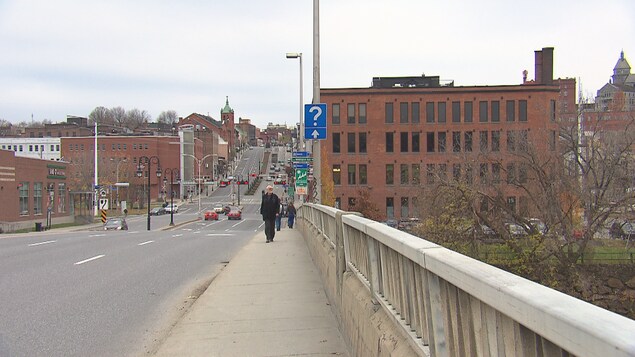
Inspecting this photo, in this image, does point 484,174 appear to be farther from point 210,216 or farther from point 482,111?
point 210,216

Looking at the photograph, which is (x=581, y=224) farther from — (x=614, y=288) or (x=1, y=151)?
(x=1, y=151)

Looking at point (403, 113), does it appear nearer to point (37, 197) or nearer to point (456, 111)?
point (456, 111)

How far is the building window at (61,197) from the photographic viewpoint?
63.3 m

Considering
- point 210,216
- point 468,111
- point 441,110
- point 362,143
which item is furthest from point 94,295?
point 210,216

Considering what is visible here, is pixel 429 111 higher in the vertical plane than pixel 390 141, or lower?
higher

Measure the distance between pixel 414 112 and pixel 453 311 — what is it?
6770 centimetres

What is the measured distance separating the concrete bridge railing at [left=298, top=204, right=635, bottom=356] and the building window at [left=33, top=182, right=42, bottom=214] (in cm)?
5687

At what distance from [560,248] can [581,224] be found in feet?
14.9

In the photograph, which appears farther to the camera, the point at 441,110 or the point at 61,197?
the point at 441,110

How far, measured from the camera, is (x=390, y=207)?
6975cm

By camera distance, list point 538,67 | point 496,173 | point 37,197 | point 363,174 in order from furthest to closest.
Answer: point 538,67, point 363,174, point 37,197, point 496,173

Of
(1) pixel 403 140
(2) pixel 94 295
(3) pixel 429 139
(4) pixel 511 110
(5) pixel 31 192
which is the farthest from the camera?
(1) pixel 403 140

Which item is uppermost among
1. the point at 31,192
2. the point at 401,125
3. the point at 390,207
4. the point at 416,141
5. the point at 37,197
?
the point at 401,125

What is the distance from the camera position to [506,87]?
68125mm
